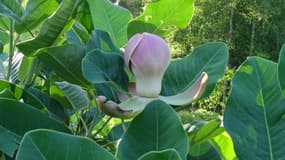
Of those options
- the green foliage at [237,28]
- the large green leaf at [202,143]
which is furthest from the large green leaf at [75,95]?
the green foliage at [237,28]

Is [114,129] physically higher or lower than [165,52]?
lower

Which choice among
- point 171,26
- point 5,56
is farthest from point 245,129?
point 5,56

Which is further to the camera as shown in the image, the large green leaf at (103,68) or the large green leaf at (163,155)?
the large green leaf at (103,68)

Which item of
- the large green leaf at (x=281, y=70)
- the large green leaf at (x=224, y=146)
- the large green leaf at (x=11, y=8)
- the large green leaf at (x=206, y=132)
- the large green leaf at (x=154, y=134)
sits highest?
the large green leaf at (x=11, y=8)

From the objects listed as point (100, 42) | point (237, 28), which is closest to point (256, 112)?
point (100, 42)

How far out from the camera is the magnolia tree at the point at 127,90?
364 millimetres

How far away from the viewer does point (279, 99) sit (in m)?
0.40

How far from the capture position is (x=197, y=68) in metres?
0.47

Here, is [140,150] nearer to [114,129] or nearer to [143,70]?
[143,70]

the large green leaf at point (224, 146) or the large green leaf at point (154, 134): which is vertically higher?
the large green leaf at point (154, 134)

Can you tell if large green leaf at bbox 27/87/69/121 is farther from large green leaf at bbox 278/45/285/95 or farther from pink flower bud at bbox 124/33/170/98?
large green leaf at bbox 278/45/285/95

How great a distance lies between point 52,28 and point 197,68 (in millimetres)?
124

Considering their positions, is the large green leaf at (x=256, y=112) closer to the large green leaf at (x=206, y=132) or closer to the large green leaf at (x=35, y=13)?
the large green leaf at (x=206, y=132)

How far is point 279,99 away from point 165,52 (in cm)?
9
